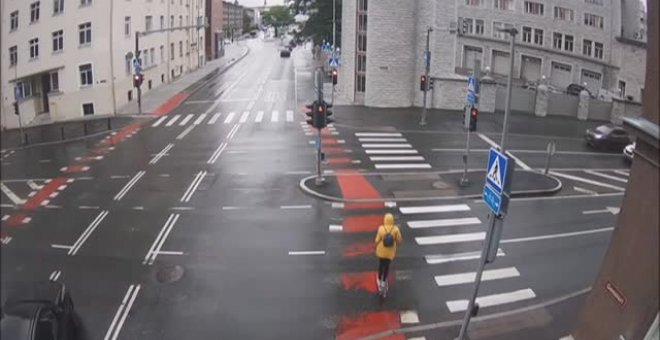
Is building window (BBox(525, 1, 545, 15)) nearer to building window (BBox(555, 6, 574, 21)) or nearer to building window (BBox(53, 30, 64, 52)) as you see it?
building window (BBox(555, 6, 574, 21))

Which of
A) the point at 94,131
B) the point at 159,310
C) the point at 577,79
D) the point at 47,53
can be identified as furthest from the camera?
the point at 577,79

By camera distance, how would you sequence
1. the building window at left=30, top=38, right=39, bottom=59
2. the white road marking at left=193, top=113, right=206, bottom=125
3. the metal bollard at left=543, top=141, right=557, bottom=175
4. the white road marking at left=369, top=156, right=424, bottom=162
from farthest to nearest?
the white road marking at left=193, top=113, right=206, bottom=125 → the white road marking at left=369, top=156, right=424, bottom=162 → the metal bollard at left=543, top=141, right=557, bottom=175 → the building window at left=30, top=38, right=39, bottom=59

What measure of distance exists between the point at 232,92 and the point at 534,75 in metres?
26.0

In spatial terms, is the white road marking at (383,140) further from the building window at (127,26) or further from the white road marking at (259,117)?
the building window at (127,26)

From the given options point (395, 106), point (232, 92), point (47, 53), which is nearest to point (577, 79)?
point (395, 106)

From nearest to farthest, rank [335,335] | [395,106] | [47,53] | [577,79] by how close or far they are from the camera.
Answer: [47,53] → [335,335] → [395,106] → [577,79]

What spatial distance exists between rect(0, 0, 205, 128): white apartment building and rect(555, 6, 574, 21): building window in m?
27.9

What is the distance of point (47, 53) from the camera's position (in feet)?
29.1

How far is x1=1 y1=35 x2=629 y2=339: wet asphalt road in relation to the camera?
12867 mm

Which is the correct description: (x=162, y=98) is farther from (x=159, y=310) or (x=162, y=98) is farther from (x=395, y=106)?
(x=159, y=310)

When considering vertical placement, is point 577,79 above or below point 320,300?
above

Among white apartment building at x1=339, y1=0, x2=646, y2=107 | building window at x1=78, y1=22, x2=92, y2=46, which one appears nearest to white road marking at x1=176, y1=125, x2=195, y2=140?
building window at x1=78, y1=22, x2=92, y2=46

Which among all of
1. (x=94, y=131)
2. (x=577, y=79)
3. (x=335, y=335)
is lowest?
(x=335, y=335)

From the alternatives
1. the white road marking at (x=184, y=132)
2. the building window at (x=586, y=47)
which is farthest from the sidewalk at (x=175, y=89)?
the building window at (x=586, y=47)
